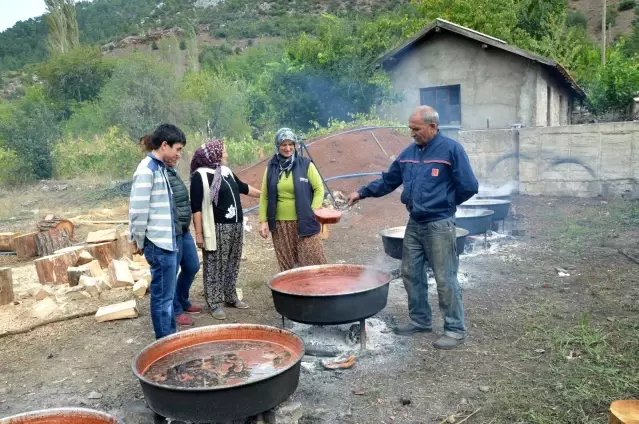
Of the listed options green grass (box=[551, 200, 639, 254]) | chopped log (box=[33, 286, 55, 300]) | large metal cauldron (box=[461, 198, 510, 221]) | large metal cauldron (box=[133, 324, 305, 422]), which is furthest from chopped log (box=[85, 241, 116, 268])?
green grass (box=[551, 200, 639, 254])

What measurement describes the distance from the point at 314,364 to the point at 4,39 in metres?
67.4

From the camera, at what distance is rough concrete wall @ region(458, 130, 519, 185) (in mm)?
11617

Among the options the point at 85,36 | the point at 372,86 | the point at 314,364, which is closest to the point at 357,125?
the point at 372,86

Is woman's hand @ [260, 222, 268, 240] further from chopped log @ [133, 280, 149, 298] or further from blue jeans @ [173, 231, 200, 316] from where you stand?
chopped log @ [133, 280, 149, 298]

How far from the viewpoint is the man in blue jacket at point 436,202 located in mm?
4164

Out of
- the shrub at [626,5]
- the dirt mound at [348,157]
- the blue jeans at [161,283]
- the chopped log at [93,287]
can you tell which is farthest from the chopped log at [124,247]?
the shrub at [626,5]

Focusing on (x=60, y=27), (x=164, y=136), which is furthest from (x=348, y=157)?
(x=60, y=27)

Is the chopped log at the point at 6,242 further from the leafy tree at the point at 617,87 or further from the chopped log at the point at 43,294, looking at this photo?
the leafy tree at the point at 617,87

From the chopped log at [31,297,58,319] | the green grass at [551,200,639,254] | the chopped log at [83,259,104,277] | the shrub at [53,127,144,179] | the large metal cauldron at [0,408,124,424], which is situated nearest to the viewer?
the large metal cauldron at [0,408,124,424]

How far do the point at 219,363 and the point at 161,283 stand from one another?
0.96 metres

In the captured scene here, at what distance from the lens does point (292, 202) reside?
490 centimetres

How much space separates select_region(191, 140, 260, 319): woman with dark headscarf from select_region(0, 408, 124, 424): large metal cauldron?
7.90 ft

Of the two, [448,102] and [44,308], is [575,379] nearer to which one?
[44,308]

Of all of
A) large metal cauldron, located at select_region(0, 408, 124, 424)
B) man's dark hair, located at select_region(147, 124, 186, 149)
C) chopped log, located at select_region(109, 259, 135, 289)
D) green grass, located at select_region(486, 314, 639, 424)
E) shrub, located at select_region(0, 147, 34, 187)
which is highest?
man's dark hair, located at select_region(147, 124, 186, 149)
